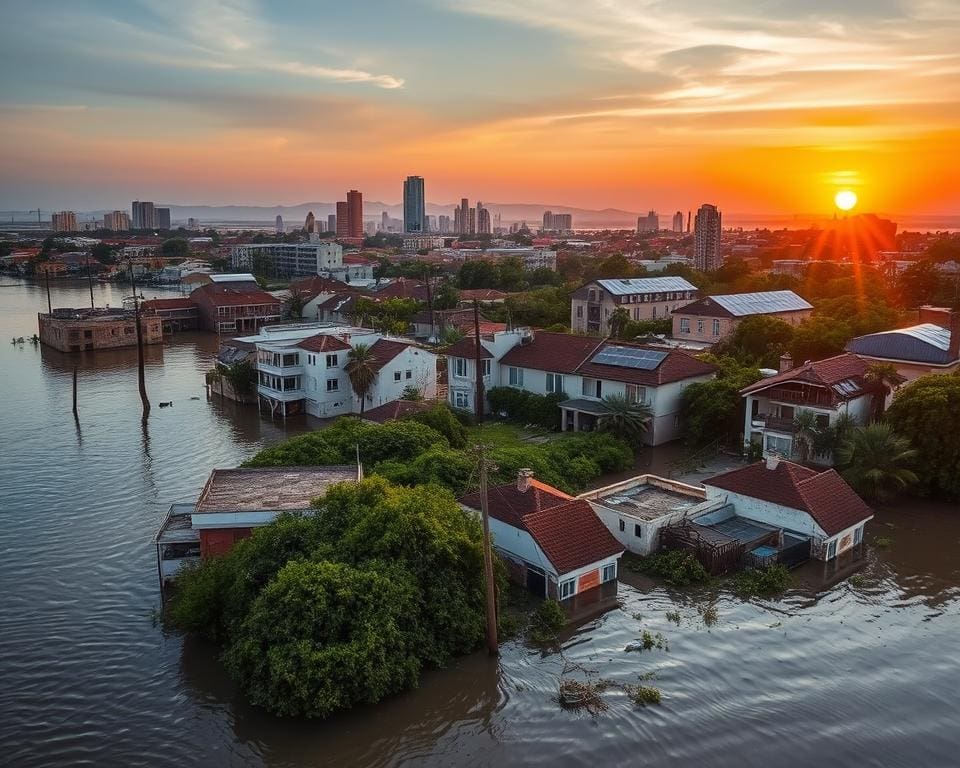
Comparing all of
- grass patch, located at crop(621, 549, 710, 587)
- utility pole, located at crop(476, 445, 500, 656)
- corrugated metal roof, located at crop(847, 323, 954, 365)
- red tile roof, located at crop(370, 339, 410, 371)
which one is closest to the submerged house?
utility pole, located at crop(476, 445, 500, 656)

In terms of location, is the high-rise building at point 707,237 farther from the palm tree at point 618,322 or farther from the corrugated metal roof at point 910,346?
the corrugated metal roof at point 910,346

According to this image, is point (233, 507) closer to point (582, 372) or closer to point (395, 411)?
point (395, 411)

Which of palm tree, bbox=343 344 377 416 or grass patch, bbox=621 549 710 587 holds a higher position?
palm tree, bbox=343 344 377 416

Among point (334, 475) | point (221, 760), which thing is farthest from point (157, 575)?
point (221, 760)

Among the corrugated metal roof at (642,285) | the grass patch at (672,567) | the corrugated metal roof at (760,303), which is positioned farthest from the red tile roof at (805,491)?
the corrugated metal roof at (642,285)

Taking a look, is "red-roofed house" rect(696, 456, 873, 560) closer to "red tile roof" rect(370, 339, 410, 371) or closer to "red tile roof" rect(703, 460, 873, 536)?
"red tile roof" rect(703, 460, 873, 536)

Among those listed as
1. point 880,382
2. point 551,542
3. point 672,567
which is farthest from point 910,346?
point 551,542

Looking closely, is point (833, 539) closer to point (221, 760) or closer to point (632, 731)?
point (632, 731)
